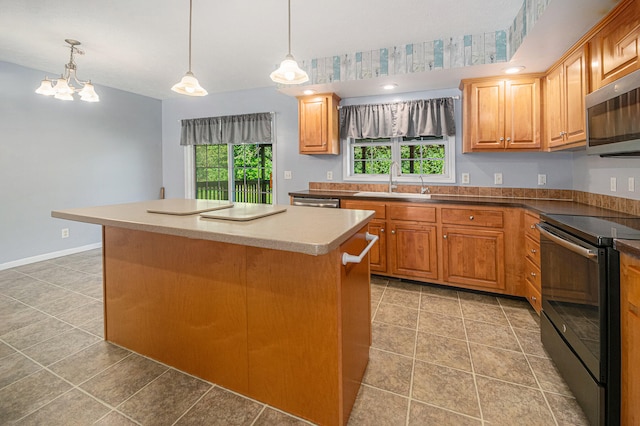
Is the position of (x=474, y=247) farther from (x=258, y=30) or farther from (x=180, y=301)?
(x=258, y=30)

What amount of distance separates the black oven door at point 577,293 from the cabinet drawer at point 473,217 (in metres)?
0.90

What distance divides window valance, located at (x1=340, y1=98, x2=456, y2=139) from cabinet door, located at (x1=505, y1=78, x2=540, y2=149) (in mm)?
592

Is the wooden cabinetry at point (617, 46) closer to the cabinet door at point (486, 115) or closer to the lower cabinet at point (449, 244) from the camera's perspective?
the cabinet door at point (486, 115)

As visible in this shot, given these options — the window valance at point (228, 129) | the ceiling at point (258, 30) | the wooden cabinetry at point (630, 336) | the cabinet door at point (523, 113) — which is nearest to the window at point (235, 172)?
the window valance at point (228, 129)

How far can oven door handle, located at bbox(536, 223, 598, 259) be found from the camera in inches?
54.5

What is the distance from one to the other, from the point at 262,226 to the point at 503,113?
282 cm

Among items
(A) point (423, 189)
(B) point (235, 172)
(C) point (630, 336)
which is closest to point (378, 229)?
(A) point (423, 189)

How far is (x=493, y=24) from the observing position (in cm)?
270

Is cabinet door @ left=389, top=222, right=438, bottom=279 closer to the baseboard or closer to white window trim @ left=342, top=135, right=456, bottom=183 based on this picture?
white window trim @ left=342, top=135, right=456, bottom=183

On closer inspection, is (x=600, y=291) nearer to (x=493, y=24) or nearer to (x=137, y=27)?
(x=493, y=24)

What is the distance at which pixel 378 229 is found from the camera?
10.9 feet

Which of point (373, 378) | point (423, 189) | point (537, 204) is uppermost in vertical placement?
point (423, 189)

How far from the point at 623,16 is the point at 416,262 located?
91.6 inches

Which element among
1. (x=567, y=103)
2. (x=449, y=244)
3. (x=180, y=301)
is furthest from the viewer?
(x=449, y=244)
